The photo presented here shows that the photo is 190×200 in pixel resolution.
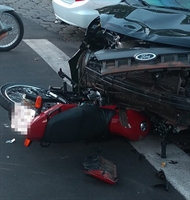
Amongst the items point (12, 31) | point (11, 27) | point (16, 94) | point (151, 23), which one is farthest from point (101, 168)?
point (12, 31)

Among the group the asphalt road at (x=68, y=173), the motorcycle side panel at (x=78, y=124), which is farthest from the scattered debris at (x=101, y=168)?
the motorcycle side panel at (x=78, y=124)

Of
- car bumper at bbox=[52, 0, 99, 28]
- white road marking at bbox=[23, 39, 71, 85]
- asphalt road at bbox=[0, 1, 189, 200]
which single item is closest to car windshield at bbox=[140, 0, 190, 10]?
asphalt road at bbox=[0, 1, 189, 200]

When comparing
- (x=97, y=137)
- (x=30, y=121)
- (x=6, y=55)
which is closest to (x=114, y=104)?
(x=97, y=137)

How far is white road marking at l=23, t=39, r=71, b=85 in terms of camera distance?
756cm

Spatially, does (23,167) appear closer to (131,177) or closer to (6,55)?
(131,177)

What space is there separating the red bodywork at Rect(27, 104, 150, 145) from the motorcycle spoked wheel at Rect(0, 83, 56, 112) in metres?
0.31

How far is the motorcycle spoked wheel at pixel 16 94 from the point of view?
15.5 feet

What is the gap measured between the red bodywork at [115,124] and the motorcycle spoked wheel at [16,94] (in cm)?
31

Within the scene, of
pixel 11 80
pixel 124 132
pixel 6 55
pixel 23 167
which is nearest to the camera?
pixel 23 167

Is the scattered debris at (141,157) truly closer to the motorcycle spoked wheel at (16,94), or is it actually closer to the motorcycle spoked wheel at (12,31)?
the motorcycle spoked wheel at (16,94)

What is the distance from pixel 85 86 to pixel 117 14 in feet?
2.66

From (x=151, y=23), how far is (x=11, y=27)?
428cm

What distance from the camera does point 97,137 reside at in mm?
4918

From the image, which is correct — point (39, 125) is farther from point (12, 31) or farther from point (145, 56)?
point (12, 31)
